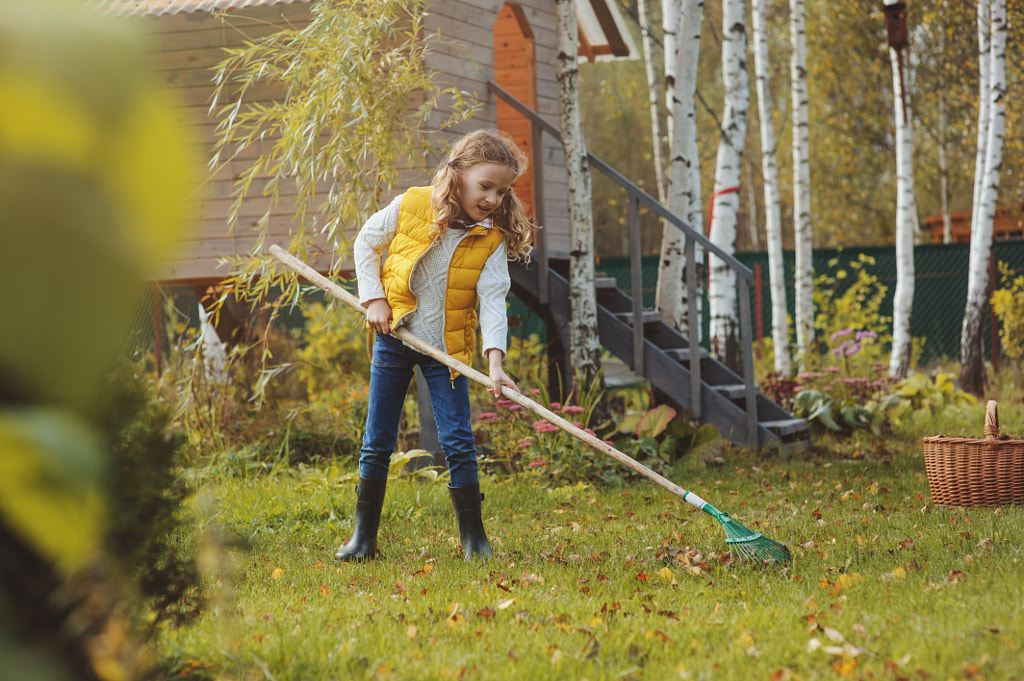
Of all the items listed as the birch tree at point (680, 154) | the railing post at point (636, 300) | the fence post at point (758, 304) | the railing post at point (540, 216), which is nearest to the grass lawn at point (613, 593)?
the railing post at point (636, 300)

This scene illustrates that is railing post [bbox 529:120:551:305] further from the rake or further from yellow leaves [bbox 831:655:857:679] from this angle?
yellow leaves [bbox 831:655:857:679]

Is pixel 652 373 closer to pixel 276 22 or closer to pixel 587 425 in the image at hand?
pixel 587 425

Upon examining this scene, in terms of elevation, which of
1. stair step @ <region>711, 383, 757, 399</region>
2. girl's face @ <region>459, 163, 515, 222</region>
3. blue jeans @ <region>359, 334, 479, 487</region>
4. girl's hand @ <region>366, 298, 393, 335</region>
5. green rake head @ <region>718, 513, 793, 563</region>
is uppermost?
girl's face @ <region>459, 163, 515, 222</region>

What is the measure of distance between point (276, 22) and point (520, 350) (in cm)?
297

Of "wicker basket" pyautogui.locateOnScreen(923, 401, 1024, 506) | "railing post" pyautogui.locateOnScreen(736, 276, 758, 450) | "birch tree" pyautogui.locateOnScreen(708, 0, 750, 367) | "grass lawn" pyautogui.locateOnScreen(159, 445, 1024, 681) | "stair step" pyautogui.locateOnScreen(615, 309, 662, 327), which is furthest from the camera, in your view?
"birch tree" pyautogui.locateOnScreen(708, 0, 750, 367)

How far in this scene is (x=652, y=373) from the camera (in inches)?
247

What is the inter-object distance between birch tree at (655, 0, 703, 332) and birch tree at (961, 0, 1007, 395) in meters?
3.45

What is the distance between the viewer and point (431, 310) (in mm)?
3666

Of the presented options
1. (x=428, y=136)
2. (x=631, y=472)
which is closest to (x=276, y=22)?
(x=428, y=136)

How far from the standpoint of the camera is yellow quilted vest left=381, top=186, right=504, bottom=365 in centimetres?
364

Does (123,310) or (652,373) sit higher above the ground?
(123,310)

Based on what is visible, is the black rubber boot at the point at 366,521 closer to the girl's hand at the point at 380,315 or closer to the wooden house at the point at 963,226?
the girl's hand at the point at 380,315

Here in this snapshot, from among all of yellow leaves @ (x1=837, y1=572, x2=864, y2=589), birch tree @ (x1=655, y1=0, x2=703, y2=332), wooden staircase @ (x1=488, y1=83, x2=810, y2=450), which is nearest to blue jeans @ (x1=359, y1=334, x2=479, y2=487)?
yellow leaves @ (x1=837, y1=572, x2=864, y2=589)

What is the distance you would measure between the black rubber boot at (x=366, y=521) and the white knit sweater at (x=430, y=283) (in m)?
0.64
